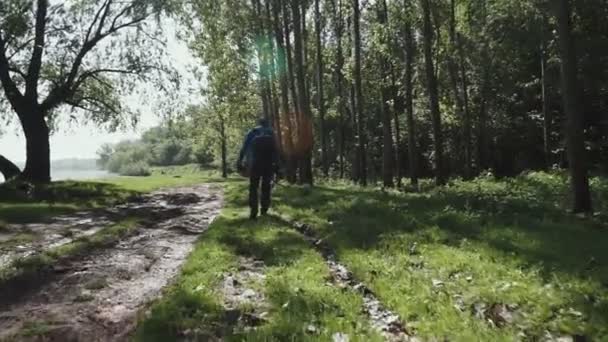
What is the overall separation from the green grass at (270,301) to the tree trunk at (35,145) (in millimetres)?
21422

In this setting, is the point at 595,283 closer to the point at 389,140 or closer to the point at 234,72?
the point at 389,140

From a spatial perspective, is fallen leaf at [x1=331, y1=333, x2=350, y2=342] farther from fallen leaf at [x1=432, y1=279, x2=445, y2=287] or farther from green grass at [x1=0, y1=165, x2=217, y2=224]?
green grass at [x1=0, y1=165, x2=217, y2=224]

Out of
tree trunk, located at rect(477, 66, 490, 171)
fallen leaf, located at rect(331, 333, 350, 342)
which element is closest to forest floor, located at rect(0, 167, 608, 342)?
fallen leaf, located at rect(331, 333, 350, 342)

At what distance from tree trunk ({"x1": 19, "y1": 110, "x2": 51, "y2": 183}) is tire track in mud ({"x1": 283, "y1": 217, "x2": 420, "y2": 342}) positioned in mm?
22558

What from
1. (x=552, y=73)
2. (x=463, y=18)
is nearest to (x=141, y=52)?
(x=463, y=18)

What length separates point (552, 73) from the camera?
30.3 metres

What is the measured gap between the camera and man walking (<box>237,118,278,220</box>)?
12281mm

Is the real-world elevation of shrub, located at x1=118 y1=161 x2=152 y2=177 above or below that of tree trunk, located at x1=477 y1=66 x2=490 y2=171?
below

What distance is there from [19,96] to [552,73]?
2773cm

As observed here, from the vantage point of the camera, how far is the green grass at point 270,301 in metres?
4.99

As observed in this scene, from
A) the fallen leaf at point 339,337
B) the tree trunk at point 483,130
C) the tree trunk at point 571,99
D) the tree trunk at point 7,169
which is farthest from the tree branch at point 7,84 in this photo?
the fallen leaf at point 339,337

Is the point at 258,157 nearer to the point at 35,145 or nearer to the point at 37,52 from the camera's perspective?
the point at 35,145

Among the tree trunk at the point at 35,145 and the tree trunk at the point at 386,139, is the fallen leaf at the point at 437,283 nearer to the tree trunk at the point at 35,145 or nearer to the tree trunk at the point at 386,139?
the tree trunk at the point at 386,139

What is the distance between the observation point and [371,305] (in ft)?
19.4
